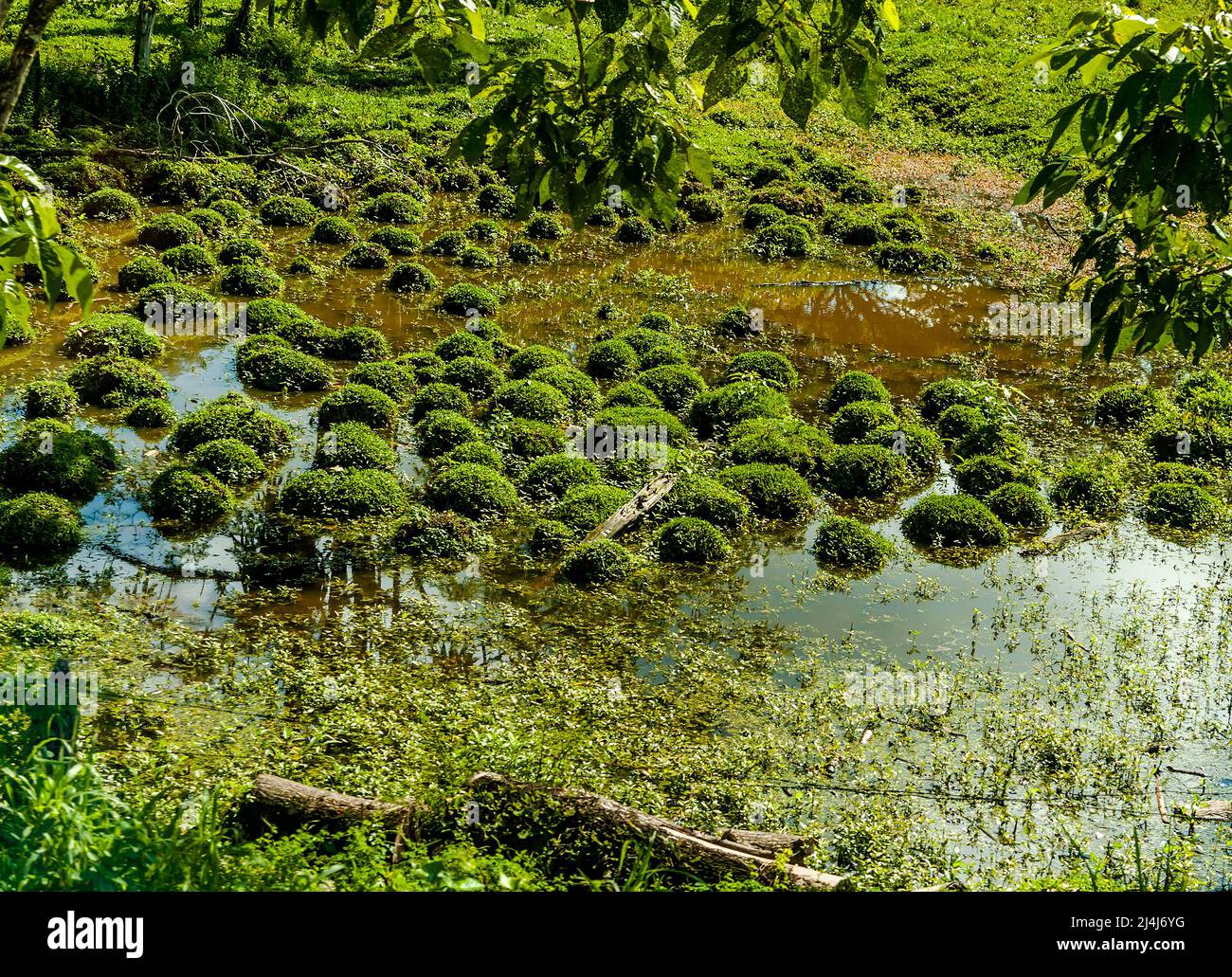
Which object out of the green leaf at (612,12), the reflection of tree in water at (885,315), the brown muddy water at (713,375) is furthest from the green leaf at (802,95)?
the reflection of tree in water at (885,315)

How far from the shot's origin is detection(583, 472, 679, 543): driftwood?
41.5 feet

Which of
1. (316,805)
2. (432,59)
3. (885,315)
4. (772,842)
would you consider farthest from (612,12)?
(885,315)

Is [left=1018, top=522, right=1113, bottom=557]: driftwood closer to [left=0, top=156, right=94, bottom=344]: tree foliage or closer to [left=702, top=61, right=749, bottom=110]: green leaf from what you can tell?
[left=702, top=61, right=749, bottom=110]: green leaf

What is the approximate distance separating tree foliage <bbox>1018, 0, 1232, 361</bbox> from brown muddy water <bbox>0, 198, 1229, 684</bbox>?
19.3ft

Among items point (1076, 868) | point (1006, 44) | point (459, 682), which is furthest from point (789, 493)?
point (1006, 44)

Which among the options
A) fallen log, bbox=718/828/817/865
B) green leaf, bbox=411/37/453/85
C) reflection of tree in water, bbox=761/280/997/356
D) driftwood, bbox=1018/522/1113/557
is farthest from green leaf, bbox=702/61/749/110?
reflection of tree in water, bbox=761/280/997/356

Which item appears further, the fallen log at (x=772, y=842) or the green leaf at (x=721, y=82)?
the fallen log at (x=772, y=842)

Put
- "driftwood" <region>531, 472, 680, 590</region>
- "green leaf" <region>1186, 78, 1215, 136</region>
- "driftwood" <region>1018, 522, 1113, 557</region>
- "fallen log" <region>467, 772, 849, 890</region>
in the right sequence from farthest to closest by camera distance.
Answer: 1. "driftwood" <region>1018, 522, 1113, 557</region>
2. "driftwood" <region>531, 472, 680, 590</region>
3. "fallen log" <region>467, 772, 849, 890</region>
4. "green leaf" <region>1186, 78, 1215, 136</region>

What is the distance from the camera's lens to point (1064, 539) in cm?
1376

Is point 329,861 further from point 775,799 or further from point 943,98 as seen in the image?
point 943,98

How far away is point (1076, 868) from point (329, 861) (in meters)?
4.24

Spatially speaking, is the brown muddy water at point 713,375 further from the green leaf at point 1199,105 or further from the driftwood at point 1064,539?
the green leaf at point 1199,105

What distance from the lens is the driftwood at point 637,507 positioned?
12664 millimetres

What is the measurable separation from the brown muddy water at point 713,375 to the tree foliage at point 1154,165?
5.89 meters
